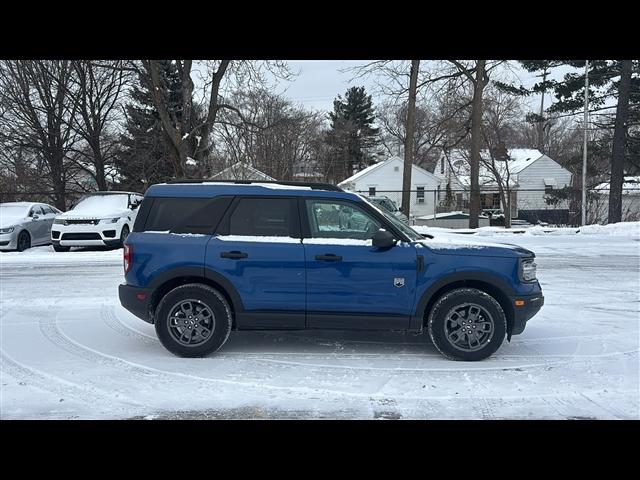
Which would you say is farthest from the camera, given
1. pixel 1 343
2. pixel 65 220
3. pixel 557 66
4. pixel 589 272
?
pixel 557 66

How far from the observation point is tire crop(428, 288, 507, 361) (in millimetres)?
5195

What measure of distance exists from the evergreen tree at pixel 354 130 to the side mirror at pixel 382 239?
51.8 metres

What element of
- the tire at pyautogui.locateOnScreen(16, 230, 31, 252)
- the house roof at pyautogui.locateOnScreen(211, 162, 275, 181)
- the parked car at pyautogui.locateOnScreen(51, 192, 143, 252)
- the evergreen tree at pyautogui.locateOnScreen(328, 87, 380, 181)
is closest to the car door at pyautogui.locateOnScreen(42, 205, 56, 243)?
the tire at pyautogui.locateOnScreen(16, 230, 31, 252)

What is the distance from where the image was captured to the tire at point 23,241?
1428 cm

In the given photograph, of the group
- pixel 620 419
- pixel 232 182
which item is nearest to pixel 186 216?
pixel 232 182

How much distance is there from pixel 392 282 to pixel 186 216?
2345 mm

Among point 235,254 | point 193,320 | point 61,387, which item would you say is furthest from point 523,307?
point 61,387

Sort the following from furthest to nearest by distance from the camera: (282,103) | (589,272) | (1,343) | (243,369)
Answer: (282,103), (589,272), (1,343), (243,369)

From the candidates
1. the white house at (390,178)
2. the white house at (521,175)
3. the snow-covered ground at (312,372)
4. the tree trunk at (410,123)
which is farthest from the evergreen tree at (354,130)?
the snow-covered ground at (312,372)

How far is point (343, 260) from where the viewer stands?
17.1 ft

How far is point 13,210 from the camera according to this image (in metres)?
15.1

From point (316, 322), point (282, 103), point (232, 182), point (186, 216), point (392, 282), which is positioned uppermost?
point (282, 103)

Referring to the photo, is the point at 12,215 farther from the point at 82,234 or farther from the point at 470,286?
the point at 470,286
